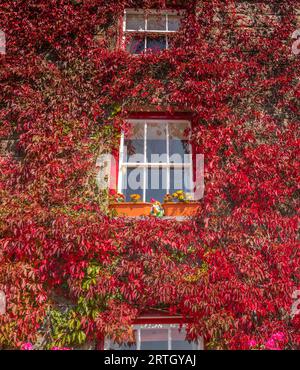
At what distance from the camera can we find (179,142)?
602 cm

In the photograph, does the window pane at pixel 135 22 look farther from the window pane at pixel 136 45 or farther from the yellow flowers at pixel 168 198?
the yellow flowers at pixel 168 198

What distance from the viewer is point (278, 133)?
19.2 ft

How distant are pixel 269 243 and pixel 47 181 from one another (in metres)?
3.21

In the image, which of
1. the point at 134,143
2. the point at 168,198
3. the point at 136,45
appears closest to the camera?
the point at 168,198

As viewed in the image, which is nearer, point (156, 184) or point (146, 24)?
point (156, 184)

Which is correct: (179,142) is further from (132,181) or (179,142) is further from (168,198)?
(168,198)

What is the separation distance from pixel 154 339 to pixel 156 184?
85.5 inches

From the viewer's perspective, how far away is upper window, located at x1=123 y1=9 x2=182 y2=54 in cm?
669

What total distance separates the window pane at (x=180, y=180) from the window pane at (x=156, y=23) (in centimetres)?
288

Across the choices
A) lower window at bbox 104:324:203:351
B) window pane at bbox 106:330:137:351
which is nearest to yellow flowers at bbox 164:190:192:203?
lower window at bbox 104:324:203:351

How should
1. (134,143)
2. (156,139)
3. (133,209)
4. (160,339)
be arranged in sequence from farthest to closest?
(156,139)
(134,143)
(133,209)
(160,339)

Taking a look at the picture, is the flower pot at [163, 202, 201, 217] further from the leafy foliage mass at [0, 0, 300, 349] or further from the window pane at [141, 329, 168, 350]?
the window pane at [141, 329, 168, 350]

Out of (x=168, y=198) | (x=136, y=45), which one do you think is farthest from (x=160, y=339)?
(x=136, y=45)

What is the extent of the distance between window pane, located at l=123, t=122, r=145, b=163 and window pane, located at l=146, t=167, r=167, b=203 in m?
0.29
